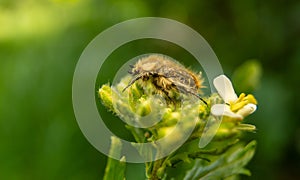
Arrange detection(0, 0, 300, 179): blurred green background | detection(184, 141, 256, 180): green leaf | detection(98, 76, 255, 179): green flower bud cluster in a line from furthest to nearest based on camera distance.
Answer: detection(0, 0, 300, 179): blurred green background → detection(184, 141, 256, 180): green leaf → detection(98, 76, 255, 179): green flower bud cluster

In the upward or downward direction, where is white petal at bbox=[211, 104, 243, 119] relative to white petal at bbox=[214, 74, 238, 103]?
downward

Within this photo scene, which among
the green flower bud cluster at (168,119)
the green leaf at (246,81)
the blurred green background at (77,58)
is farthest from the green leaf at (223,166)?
the blurred green background at (77,58)

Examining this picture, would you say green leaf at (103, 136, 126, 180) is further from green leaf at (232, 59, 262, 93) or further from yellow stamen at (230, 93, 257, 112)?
green leaf at (232, 59, 262, 93)

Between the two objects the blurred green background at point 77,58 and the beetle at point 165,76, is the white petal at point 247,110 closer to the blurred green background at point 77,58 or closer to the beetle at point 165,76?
the beetle at point 165,76

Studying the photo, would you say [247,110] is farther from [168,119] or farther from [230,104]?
[168,119]

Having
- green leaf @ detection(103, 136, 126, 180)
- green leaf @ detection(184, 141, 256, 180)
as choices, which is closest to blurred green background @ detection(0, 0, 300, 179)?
green leaf @ detection(184, 141, 256, 180)

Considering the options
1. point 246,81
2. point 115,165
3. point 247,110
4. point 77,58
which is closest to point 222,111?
point 247,110

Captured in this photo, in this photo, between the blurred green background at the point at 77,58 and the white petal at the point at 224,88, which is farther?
the blurred green background at the point at 77,58

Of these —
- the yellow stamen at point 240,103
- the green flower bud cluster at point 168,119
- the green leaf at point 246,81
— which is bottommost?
the green flower bud cluster at point 168,119
